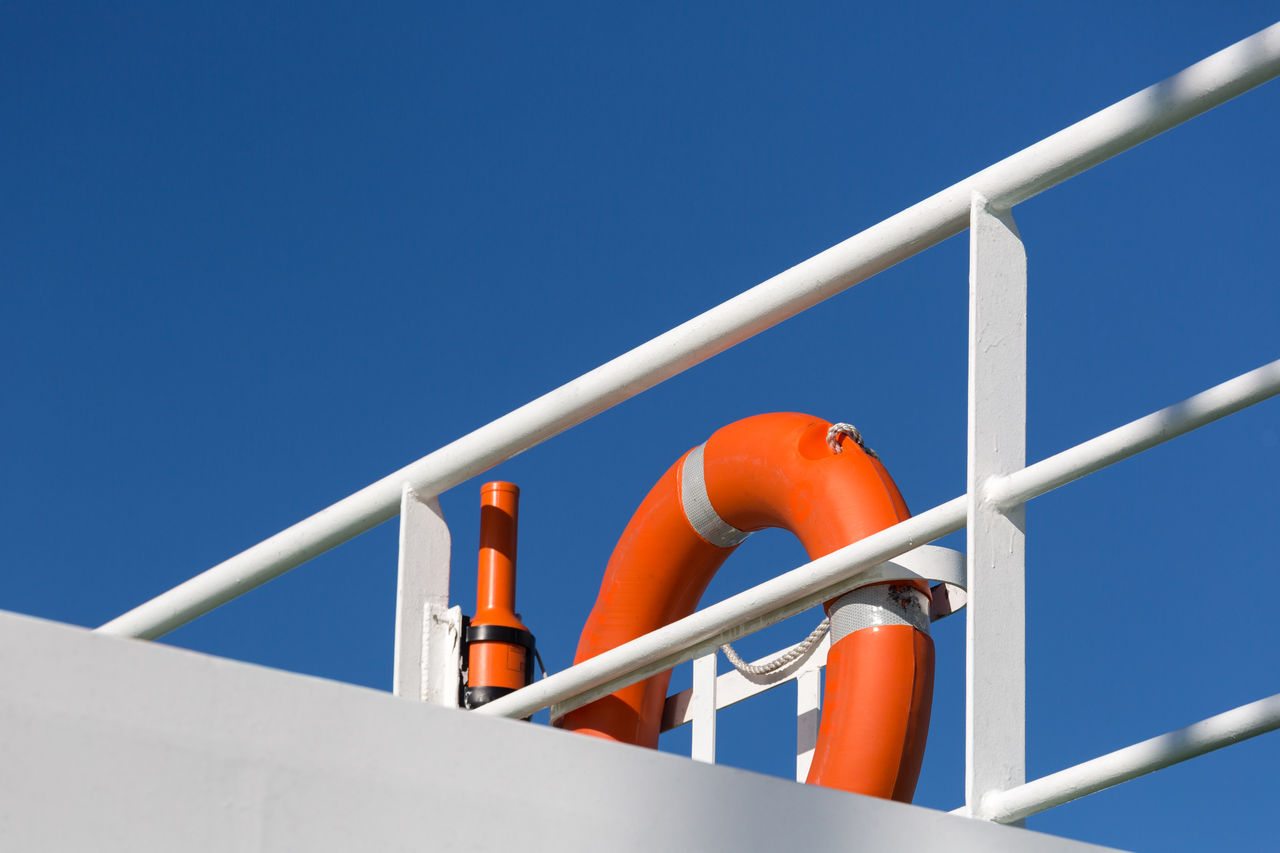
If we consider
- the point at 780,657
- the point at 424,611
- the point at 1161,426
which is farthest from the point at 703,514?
the point at 1161,426

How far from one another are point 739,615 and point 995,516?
254mm

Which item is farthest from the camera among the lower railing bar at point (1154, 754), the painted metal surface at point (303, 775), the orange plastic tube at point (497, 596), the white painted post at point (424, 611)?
the orange plastic tube at point (497, 596)

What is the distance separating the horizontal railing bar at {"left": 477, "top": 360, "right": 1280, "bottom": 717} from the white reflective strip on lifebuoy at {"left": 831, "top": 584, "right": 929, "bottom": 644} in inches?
26.3

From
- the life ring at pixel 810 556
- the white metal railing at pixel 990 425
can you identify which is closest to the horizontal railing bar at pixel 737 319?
the white metal railing at pixel 990 425

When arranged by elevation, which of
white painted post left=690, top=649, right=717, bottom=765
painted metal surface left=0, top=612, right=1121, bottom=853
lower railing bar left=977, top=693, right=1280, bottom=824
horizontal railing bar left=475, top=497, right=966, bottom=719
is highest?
white painted post left=690, top=649, right=717, bottom=765

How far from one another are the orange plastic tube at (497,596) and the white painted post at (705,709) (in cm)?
70

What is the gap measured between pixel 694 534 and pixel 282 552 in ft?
4.03

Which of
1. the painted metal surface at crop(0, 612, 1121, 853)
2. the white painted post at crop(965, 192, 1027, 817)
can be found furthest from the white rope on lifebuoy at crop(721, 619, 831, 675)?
the painted metal surface at crop(0, 612, 1121, 853)

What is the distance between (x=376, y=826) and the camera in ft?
3.04

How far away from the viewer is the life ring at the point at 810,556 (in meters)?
2.23

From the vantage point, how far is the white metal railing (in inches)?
45.5

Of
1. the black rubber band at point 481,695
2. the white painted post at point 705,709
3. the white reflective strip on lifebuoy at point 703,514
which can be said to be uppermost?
the white reflective strip on lifebuoy at point 703,514

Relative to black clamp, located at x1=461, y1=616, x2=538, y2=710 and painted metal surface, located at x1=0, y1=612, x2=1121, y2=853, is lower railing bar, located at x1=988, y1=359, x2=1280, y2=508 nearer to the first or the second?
painted metal surface, located at x1=0, y1=612, x2=1121, y2=853

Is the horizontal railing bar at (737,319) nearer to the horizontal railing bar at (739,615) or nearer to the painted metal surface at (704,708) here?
the horizontal railing bar at (739,615)
